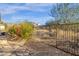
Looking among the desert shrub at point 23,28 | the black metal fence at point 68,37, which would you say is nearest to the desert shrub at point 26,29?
the desert shrub at point 23,28

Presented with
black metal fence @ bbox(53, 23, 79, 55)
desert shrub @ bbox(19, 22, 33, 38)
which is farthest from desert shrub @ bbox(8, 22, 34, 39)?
black metal fence @ bbox(53, 23, 79, 55)

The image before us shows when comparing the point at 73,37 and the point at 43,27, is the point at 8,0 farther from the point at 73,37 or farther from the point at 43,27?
the point at 73,37

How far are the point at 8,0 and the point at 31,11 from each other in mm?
236

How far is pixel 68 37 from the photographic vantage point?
316 cm

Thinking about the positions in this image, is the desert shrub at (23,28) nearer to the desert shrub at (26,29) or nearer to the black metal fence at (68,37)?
the desert shrub at (26,29)

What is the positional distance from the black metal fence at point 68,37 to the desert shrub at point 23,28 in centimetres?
23

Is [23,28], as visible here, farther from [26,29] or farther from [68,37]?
[68,37]

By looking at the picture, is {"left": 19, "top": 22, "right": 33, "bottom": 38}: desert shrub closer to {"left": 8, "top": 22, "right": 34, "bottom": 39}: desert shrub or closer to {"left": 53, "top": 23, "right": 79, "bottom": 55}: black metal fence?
{"left": 8, "top": 22, "right": 34, "bottom": 39}: desert shrub

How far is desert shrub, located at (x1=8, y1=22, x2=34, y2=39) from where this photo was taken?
3.16 meters

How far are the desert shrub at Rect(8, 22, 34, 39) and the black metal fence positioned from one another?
0.23 metres

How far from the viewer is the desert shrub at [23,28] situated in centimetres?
316

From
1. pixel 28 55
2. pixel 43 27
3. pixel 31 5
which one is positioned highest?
pixel 31 5

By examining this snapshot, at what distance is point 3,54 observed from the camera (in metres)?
3.15

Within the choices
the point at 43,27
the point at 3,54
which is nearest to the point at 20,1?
the point at 43,27
